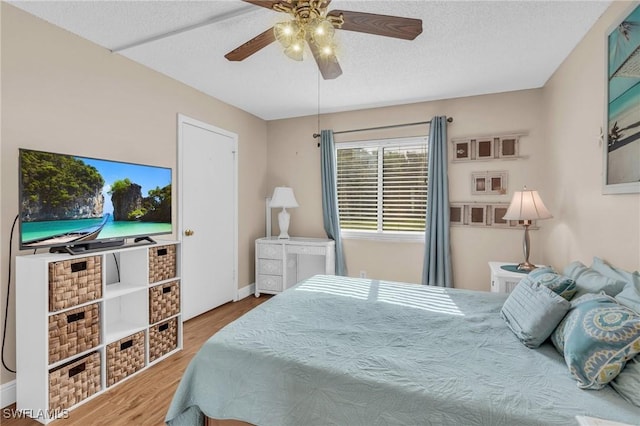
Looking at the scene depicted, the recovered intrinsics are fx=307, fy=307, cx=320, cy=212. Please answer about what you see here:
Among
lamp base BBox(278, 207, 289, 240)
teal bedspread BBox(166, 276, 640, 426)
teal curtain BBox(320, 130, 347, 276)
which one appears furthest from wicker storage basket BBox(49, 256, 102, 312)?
teal curtain BBox(320, 130, 347, 276)

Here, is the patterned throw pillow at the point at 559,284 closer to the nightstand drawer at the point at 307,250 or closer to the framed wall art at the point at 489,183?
the framed wall art at the point at 489,183

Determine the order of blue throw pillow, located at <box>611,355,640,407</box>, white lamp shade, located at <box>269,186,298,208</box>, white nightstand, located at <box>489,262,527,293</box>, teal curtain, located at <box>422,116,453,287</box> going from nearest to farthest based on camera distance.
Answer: blue throw pillow, located at <box>611,355,640,407</box>
white nightstand, located at <box>489,262,527,293</box>
teal curtain, located at <box>422,116,453,287</box>
white lamp shade, located at <box>269,186,298,208</box>

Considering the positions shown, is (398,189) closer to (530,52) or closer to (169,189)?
(530,52)

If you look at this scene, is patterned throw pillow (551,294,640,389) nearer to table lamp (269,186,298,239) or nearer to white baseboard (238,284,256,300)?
table lamp (269,186,298,239)

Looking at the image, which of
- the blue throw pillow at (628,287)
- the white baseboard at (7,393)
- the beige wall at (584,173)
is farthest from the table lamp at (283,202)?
the blue throw pillow at (628,287)

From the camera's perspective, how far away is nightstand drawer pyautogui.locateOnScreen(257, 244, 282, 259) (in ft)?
13.4

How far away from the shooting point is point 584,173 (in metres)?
2.33

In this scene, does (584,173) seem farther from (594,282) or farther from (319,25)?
(319,25)

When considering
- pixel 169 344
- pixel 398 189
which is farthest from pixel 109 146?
pixel 398 189

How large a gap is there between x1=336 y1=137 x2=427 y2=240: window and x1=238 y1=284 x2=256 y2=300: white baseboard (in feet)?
5.03

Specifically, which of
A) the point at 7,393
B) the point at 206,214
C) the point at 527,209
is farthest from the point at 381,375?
the point at 206,214

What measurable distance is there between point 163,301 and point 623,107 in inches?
134

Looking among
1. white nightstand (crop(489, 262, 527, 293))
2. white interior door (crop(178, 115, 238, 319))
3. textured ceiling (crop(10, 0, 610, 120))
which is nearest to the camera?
textured ceiling (crop(10, 0, 610, 120))

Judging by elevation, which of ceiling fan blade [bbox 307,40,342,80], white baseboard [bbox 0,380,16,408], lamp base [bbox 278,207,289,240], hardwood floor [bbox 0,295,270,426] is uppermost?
ceiling fan blade [bbox 307,40,342,80]
